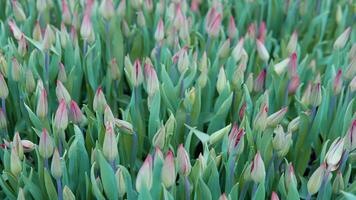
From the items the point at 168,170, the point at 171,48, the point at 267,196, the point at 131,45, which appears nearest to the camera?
the point at 168,170

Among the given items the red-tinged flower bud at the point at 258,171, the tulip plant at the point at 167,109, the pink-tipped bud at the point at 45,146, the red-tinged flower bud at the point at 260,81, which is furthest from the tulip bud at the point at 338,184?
the pink-tipped bud at the point at 45,146

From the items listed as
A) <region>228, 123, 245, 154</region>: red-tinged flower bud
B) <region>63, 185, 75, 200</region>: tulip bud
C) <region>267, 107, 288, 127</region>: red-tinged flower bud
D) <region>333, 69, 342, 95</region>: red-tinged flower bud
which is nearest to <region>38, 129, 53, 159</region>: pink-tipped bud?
<region>63, 185, 75, 200</region>: tulip bud

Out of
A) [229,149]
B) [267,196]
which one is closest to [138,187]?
[229,149]

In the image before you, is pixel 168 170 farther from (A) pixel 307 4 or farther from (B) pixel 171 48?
(A) pixel 307 4

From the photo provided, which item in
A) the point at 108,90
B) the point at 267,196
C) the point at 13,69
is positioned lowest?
the point at 267,196

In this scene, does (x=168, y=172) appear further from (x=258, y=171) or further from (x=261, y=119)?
(x=261, y=119)

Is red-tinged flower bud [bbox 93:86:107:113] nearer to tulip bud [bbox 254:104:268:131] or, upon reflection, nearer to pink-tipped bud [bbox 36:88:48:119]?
pink-tipped bud [bbox 36:88:48:119]

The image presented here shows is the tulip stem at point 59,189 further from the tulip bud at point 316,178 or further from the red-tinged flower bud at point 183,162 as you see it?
the tulip bud at point 316,178

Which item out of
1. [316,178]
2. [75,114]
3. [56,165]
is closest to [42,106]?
[75,114]
